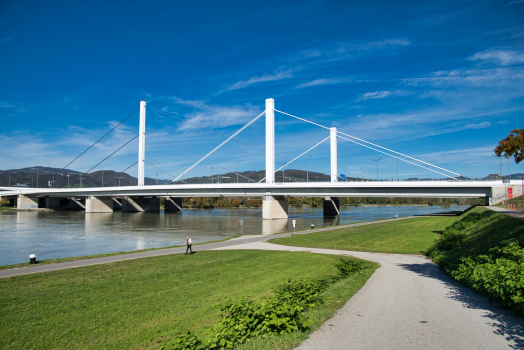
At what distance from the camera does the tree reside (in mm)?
21516

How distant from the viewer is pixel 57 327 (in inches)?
280

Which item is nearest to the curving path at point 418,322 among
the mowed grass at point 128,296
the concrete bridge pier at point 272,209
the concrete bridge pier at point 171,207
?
the mowed grass at point 128,296

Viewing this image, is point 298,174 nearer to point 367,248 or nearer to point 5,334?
point 367,248

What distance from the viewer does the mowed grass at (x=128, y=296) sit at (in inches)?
265

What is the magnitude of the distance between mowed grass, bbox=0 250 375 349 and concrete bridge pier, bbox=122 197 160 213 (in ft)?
262

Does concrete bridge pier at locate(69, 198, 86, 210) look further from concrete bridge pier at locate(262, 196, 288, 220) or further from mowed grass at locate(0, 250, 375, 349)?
mowed grass at locate(0, 250, 375, 349)

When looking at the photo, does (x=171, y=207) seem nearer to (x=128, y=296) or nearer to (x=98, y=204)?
(x=98, y=204)

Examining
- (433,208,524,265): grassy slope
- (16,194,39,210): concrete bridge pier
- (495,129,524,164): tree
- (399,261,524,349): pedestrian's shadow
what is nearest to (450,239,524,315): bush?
(399,261,524,349): pedestrian's shadow

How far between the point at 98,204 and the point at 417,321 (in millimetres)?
89164

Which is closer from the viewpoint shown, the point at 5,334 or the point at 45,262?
the point at 5,334

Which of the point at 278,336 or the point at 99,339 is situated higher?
the point at 278,336

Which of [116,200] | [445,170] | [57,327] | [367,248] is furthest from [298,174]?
[57,327]

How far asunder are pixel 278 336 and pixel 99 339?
3.75 meters

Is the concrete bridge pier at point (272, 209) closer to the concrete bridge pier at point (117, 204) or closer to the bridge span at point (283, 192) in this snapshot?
the bridge span at point (283, 192)
